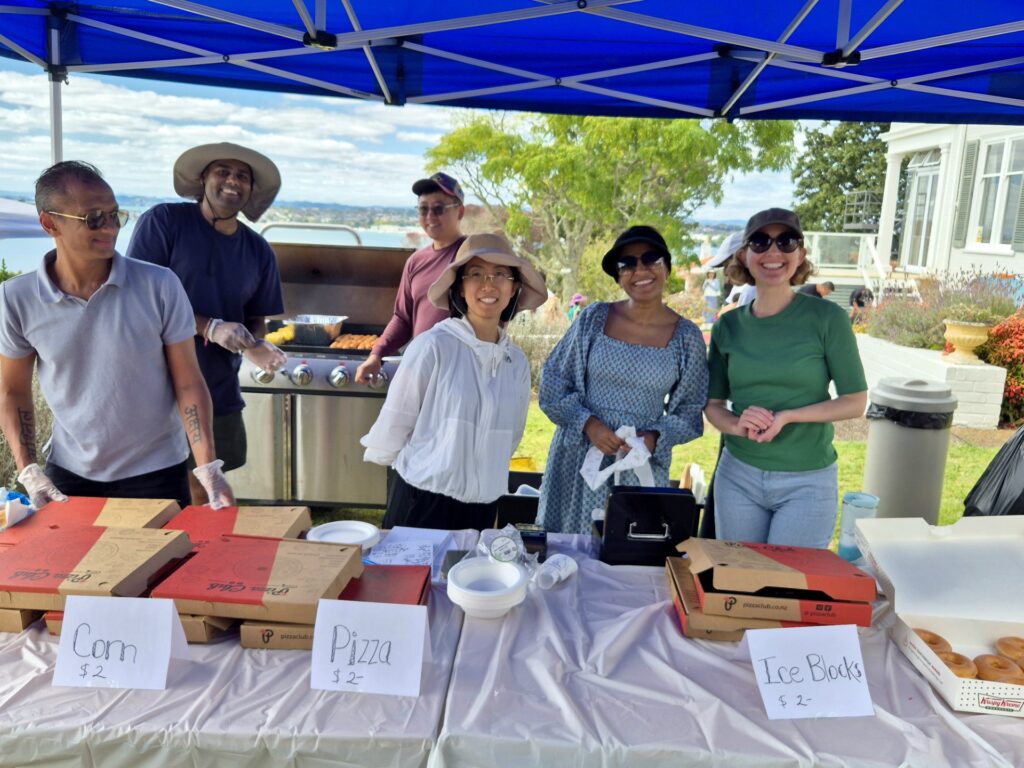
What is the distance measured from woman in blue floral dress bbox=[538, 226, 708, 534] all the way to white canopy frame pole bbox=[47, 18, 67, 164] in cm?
269

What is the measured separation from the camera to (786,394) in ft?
7.03

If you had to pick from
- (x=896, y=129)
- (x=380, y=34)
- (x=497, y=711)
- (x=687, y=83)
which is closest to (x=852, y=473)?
(x=687, y=83)

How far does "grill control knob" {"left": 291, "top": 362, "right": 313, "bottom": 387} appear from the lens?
3641mm

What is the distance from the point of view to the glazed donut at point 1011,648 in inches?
52.1

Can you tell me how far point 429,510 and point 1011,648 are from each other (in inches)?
56.3

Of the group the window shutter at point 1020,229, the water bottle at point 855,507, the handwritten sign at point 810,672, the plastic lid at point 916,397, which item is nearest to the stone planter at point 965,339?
the plastic lid at point 916,397

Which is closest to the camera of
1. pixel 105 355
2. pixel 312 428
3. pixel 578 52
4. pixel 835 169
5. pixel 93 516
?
pixel 93 516

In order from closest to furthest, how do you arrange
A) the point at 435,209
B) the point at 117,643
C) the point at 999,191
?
the point at 117,643
the point at 435,209
the point at 999,191

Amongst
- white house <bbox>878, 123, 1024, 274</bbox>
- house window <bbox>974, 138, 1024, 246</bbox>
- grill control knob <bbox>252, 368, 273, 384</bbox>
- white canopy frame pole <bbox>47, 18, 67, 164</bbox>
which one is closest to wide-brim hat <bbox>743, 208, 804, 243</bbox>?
grill control knob <bbox>252, 368, 273, 384</bbox>

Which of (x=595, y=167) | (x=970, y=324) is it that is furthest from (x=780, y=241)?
(x=595, y=167)

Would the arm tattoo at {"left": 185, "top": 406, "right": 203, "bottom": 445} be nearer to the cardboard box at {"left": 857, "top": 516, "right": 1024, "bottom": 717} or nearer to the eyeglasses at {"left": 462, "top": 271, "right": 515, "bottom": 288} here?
the eyeglasses at {"left": 462, "top": 271, "right": 515, "bottom": 288}

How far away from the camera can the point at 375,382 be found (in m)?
3.55

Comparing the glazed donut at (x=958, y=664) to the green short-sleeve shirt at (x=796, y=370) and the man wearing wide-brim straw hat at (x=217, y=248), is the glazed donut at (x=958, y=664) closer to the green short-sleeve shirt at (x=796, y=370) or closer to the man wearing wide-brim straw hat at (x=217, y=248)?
the green short-sleeve shirt at (x=796, y=370)

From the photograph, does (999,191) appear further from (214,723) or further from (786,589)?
(214,723)
